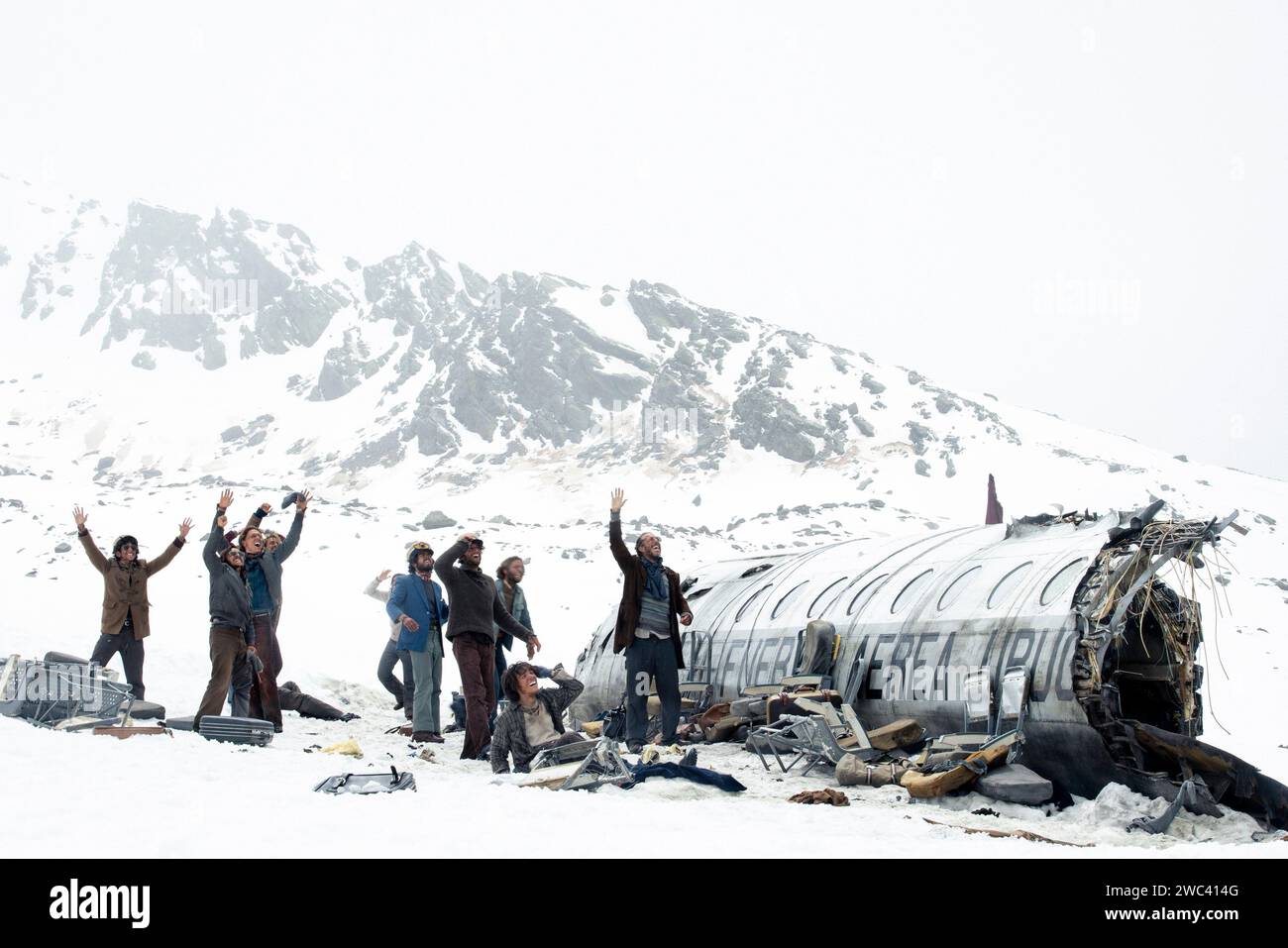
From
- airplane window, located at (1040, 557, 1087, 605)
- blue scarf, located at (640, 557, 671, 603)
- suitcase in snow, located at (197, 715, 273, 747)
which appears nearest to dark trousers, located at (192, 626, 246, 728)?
suitcase in snow, located at (197, 715, 273, 747)

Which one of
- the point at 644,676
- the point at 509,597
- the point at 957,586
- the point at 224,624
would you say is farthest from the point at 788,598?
the point at 224,624

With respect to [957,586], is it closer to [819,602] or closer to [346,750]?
[819,602]

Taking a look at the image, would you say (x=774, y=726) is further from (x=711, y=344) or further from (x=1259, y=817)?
(x=711, y=344)

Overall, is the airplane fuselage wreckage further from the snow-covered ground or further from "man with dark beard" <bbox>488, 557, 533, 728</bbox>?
"man with dark beard" <bbox>488, 557, 533, 728</bbox>

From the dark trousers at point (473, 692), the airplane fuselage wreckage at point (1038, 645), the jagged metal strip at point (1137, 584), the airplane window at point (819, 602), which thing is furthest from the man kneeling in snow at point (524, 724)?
the jagged metal strip at point (1137, 584)

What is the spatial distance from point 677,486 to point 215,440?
169 ft

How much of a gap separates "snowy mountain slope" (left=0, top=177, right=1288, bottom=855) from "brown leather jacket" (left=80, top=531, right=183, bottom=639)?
2803 millimetres

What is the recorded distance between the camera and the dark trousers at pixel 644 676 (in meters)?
11.1

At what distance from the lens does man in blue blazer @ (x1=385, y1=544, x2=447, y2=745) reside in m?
11.7

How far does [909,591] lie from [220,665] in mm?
6453

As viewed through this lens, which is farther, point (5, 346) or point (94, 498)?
point (5, 346)

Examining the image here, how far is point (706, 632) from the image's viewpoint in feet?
46.7
